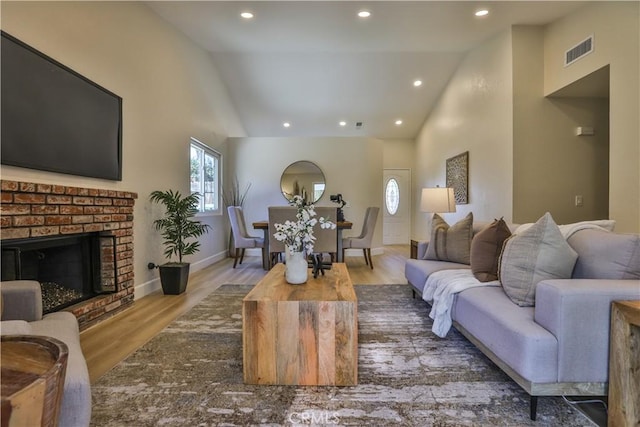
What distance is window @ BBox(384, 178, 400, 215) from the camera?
8.74m

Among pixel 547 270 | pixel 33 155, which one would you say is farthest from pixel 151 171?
pixel 547 270

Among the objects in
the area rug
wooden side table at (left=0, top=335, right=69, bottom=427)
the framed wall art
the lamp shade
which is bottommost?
the area rug

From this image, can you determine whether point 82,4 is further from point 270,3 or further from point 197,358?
point 197,358

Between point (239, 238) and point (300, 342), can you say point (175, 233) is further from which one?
point (300, 342)

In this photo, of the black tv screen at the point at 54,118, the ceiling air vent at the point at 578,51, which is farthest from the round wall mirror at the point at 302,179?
the ceiling air vent at the point at 578,51

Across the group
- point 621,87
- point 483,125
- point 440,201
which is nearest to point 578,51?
point 621,87

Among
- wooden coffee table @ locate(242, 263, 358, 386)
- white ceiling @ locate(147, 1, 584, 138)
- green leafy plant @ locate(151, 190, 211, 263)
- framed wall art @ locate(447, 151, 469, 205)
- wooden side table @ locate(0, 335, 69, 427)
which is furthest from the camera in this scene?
framed wall art @ locate(447, 151, 469, 205)

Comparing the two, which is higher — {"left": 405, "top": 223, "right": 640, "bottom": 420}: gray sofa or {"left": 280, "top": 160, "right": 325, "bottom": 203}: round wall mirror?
{"left": 280, "top": 160, "right": 325, "bottom": 203}: round wall mirror

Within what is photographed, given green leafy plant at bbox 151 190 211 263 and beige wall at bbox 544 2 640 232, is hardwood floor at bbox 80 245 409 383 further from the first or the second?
beige wall at bbox 544 2 640 232

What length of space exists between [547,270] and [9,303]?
2.78 m

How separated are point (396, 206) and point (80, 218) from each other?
7279 mm

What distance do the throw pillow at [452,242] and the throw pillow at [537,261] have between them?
119 centimetres

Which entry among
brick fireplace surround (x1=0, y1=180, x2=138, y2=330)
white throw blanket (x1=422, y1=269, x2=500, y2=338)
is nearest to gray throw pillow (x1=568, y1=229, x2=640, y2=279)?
white throw blanket (x1=422, y1=269, x2=500, y2=338)

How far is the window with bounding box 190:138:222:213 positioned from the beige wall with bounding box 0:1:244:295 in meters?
0.23
